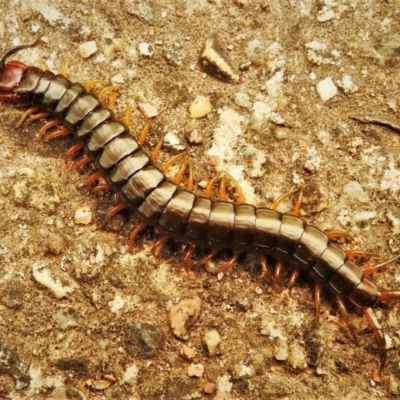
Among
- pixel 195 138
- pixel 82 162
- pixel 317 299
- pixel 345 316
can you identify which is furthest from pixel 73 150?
pixel 345 316

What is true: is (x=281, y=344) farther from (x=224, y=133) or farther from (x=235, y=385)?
(x=224, y=133)

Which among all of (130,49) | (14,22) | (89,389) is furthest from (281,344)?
(14,22)

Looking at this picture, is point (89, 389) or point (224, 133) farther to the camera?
point (224, 133)

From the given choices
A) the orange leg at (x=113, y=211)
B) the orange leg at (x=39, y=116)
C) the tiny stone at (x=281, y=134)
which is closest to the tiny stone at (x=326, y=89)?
the tiny stone at (x=281, y=134)

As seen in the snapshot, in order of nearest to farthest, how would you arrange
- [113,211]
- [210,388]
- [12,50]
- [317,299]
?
[210,388] < [317,299] < [113,211] < [12,50]

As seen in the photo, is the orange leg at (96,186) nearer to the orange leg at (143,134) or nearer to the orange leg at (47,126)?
the orange leg at (143,134)

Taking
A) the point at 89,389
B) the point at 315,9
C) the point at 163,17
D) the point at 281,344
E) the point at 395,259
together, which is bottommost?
the point at 89,389

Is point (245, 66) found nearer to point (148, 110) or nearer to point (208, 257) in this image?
point (148, 110)
